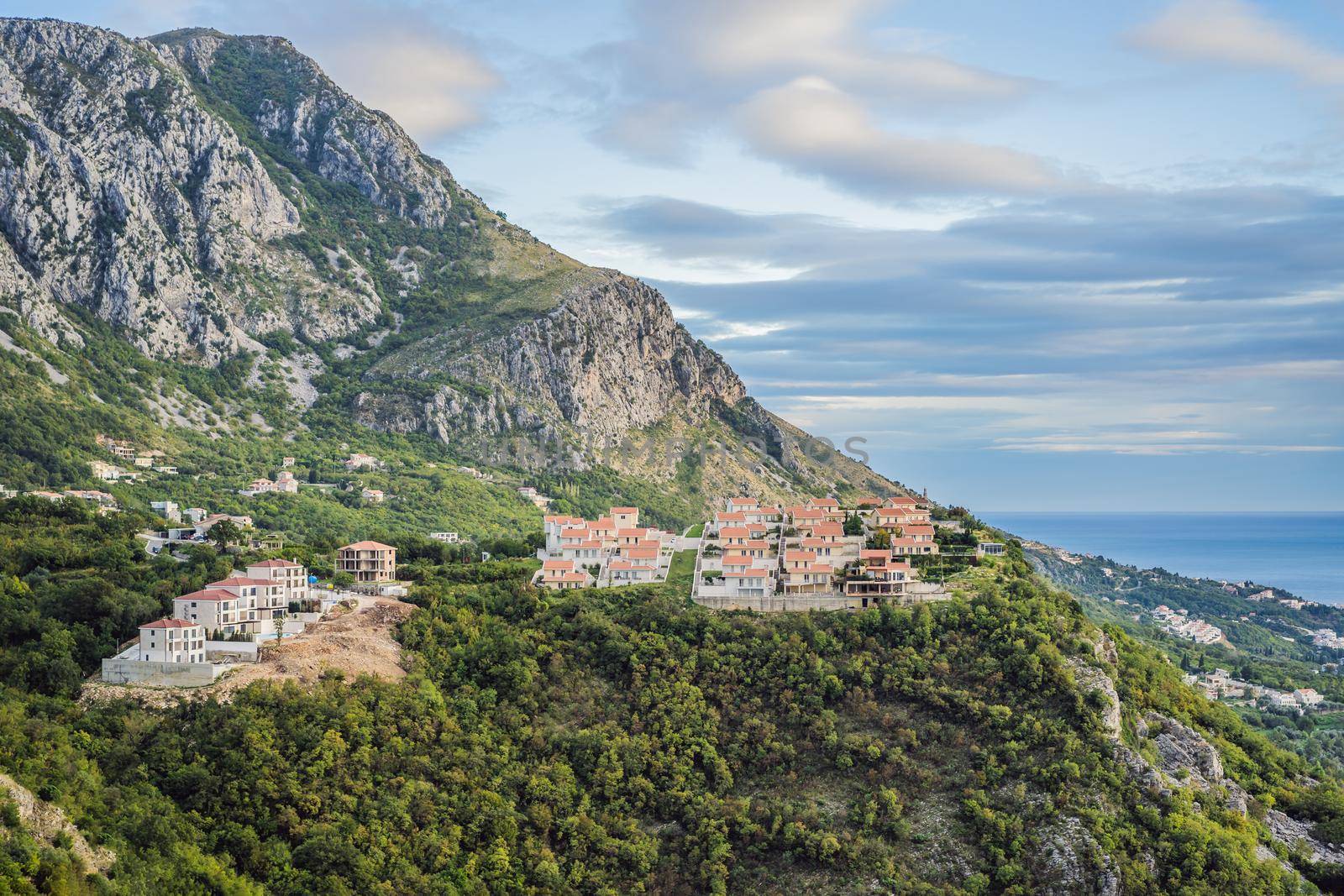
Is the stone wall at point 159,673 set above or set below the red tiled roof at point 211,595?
below

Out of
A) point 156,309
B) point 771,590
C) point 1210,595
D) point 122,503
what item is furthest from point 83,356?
point 1210,595

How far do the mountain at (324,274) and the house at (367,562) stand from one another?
70.1m

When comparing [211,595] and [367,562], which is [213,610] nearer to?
[211,595]

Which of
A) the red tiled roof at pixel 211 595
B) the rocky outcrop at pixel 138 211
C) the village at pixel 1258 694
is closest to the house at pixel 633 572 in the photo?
the red tiled roof at pixel 211 595

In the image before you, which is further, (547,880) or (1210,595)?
(1210,595)

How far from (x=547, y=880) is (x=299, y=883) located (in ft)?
30.6

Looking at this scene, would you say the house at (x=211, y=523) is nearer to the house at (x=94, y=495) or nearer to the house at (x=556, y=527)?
the house at (x=94, y=495)

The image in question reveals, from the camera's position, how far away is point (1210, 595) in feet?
564

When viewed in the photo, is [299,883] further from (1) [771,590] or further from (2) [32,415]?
(2) [32,415]

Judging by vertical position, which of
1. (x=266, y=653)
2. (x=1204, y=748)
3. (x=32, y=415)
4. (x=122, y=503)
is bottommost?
(x=1204, y=748)

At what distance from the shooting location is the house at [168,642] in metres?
52.8

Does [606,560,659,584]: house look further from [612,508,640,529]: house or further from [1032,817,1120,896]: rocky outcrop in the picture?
[1032,817,1120,896]: rocky outcrop

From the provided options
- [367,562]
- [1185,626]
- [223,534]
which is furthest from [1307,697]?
[223,534]

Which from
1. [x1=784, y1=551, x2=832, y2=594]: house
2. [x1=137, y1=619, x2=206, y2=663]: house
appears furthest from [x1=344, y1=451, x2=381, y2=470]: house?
[x1=137, y1=619, x2=206, y2=663]: house
